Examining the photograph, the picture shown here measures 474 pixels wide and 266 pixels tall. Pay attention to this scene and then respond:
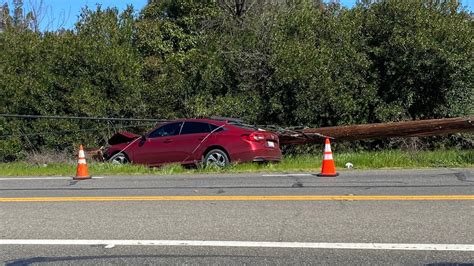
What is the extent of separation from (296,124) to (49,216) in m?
12.8

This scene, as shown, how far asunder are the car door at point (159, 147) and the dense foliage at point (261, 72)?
521 cm

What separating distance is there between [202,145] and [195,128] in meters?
0.56

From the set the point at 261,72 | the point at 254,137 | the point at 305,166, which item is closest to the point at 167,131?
the point at 254,137

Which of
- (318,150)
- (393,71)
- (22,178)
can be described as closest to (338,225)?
(22,178)

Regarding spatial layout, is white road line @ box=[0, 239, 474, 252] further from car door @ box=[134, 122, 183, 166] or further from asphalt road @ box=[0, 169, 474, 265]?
car door @ box=[134, 122, 183, 166]

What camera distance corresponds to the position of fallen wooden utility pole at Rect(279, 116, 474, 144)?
15479mm

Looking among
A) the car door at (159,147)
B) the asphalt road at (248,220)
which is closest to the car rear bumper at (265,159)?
the car door at (159,147)

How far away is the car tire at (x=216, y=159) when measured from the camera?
13.7 metres

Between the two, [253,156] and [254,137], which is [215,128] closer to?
[254,137]

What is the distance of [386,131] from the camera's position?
16.2 metres

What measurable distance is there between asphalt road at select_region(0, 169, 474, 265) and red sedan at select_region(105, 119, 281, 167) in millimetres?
2784

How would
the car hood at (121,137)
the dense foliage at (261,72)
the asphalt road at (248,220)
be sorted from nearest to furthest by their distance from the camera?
the asphalt road at (248,220), the car hood at (121,137), the dense foliage at (261,72)

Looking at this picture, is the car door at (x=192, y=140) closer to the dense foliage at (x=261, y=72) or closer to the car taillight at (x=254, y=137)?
the car taillight at (x=254, y=137)

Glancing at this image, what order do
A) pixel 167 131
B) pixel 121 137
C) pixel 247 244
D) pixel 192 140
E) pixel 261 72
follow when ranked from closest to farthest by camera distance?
1. pixel 247 244
2. pixel 192 140
3. pixel 167 131
4. pixel 121 137
5. pixel 261 72
